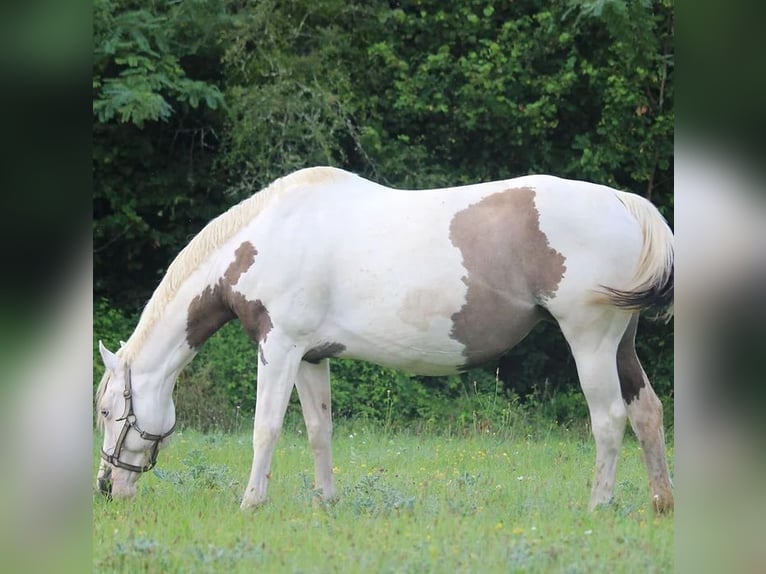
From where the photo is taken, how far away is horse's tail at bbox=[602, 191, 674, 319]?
4887 mm

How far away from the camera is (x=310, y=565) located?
13.6 feet

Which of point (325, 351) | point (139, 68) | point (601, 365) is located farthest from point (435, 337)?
point (139, 68)

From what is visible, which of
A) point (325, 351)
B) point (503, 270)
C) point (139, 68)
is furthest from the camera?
point (139, 68)

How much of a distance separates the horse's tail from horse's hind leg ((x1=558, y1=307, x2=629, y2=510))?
5.5 inches

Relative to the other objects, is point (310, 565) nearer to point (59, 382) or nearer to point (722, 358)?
point (59, 382)

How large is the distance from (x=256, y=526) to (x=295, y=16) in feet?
24.8

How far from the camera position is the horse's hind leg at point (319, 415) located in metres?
5.73

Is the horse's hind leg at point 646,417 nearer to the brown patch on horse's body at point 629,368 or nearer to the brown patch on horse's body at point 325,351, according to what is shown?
the brown patch on horse's body at point 629,368

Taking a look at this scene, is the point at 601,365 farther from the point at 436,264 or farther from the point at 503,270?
the point at 436,264

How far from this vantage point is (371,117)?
11094mm

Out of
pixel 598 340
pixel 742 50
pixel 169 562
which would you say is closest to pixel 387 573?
pixel 169 562

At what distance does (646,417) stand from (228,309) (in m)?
2.48

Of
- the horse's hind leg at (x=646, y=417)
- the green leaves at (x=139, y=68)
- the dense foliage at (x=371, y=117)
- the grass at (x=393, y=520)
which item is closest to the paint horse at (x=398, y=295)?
the horse's hind leg at (x=646, y=417)

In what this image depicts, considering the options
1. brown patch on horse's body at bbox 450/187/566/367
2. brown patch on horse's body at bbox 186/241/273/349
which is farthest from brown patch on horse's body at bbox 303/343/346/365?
brown patch on horse's body at bbox 450/187/566/367
